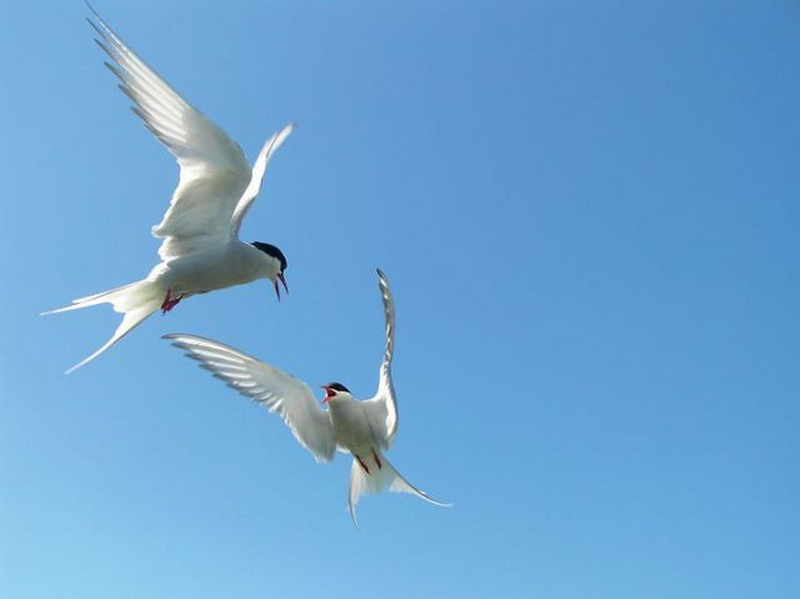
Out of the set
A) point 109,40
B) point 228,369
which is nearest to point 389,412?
point 228,369

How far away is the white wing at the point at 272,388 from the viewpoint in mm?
5371

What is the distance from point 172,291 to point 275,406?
941mm

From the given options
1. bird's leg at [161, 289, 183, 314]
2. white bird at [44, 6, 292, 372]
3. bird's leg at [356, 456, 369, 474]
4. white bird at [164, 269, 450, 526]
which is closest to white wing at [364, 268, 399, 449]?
white bird at [164, 269, 450, 526]

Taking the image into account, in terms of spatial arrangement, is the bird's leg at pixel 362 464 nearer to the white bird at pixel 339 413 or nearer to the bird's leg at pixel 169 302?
the white bird at pixel 339 413

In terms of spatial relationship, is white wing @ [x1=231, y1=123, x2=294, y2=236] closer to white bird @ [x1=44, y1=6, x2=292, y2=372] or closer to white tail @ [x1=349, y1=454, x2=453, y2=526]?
white bird @ [x1=44, y1=6, x2=292, y2=372]

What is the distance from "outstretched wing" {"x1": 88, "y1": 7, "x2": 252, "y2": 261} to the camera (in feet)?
15.8

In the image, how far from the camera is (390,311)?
5492 millimetres

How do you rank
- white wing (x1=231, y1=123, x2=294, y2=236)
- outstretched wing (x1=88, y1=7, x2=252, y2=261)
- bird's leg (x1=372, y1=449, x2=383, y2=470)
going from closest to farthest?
1. outstretched wing (x1=88, y1=7, x2=252, y2=261)
2. white wing (x1=231, y1=123, x2=294, y2=236)
3. bird's leg (x1=372, y1=449, x2=383, y2=470)

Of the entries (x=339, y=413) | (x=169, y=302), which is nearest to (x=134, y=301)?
(x=169, y=302)

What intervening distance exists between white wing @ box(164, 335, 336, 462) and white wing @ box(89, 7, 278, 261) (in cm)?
59

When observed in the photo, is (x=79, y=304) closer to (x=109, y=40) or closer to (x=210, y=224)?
(x=210, y=224)

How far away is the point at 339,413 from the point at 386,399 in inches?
12.9

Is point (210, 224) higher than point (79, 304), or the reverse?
point (210, 224)

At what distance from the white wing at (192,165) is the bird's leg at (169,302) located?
22 centimetres
